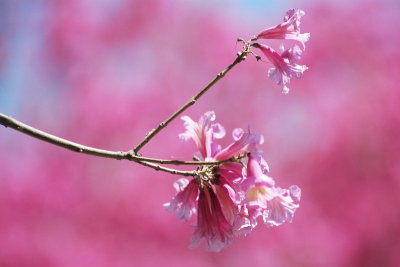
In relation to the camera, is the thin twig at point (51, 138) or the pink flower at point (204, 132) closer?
the thin twig at point (51, 138)

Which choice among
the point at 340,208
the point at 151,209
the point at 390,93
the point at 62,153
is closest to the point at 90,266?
the point at 151,209

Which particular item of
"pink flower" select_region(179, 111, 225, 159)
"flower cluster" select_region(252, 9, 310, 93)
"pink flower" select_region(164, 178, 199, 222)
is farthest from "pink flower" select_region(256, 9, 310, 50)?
"pink flower" select_region(164, 178, 199, 222)

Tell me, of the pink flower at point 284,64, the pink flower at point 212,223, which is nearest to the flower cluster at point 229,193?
the pink flower at point 212,223

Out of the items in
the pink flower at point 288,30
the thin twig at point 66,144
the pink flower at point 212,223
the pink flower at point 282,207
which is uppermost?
the pink flower at point 288,30

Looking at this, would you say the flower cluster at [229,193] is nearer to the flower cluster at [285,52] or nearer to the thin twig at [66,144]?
the thin twig at [66,144]

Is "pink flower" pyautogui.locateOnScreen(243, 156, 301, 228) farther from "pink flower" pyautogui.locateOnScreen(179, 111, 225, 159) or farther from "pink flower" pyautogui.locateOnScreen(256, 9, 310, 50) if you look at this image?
"pink flower" pyautogui.locateOnScreen(256, 9, 310, 50)

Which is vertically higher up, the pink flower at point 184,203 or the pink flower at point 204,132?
the pink flower at point 204,132

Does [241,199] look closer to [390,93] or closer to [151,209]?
[151,209]
